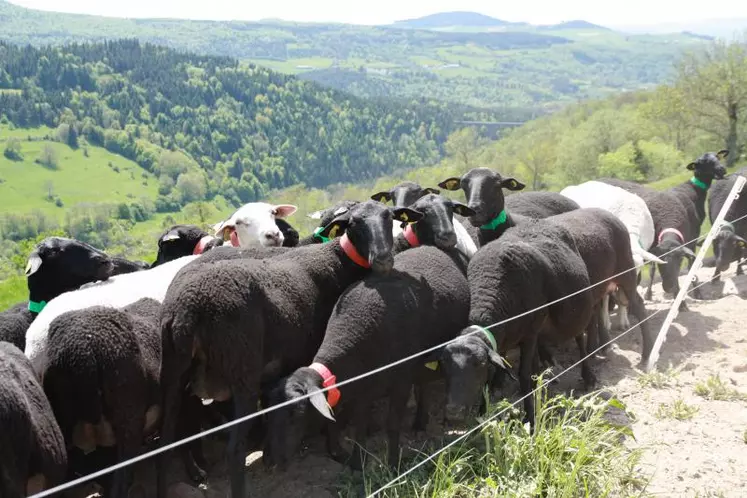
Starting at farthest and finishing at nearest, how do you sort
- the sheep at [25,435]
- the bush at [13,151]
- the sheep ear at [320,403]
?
1. the bush at [13,151]
2. the sheep ear at [320,403]
3. the sheep at [25,435]

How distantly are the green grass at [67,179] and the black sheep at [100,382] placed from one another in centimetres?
13500

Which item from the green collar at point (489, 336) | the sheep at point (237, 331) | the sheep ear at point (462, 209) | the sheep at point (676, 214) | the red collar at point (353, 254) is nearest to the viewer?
the sheep at point (237, 331)

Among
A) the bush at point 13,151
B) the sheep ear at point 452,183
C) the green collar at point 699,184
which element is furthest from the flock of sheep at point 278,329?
the bush at point 13,151

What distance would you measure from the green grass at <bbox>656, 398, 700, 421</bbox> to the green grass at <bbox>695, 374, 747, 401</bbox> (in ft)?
1.56

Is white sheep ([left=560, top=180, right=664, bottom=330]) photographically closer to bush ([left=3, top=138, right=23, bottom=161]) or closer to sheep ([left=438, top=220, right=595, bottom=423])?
sheep ([left=438, top=220, right=595, bottom=423])

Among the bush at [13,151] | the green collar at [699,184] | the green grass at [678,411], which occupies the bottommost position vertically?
the bush at [13,151]

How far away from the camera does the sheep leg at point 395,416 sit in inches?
227

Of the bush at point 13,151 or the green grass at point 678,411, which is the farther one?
the bush at point 13,151

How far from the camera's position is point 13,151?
148125mm

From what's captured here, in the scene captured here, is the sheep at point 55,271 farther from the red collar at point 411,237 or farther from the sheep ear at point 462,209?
the sheep ear at point 462,209

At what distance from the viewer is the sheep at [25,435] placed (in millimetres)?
4012

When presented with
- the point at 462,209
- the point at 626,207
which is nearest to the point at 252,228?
the point at 462,209

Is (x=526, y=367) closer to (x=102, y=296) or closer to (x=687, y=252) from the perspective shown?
(x=102, y=296)

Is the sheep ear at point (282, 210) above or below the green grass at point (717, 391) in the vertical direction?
above
